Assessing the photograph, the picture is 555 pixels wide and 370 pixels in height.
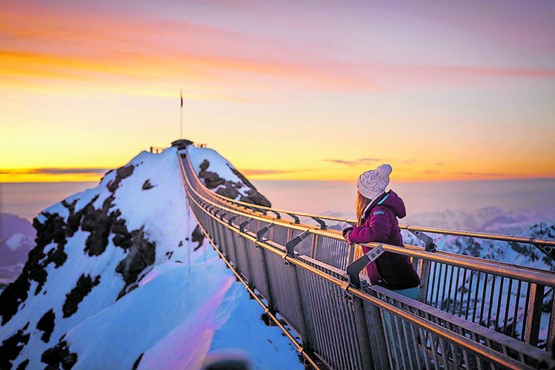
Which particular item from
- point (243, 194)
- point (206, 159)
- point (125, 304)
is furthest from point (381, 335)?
point (206, 159)

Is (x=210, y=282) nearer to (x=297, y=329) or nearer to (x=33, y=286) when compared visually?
(x=297, y=329)

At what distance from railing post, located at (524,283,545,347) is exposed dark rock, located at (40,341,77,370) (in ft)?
120

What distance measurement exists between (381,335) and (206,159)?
7847cm

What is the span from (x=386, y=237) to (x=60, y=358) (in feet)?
136

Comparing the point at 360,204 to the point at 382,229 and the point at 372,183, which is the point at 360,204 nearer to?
the point at 372,183

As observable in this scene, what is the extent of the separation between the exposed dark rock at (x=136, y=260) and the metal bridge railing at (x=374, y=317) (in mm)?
54165

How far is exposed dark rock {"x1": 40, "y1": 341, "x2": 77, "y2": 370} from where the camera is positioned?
114ft

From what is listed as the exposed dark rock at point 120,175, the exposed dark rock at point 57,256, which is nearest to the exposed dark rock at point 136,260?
the exposed dark rock at point 57,256

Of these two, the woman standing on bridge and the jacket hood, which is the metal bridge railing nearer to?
the woman standing on bridge

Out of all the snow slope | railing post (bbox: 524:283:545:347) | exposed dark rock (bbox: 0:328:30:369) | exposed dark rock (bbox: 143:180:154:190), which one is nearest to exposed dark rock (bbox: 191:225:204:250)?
the snow slope

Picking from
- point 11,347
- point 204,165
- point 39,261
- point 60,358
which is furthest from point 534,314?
point 39,261

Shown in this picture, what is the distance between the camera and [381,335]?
396 cm

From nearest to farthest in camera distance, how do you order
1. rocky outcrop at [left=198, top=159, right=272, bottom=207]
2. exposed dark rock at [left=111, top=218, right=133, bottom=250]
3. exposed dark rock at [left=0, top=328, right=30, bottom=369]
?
exposed dark rock at [left=0, top=328, right=30, bottom=369]
rocky outcrop at [left=198, top=159, right=272, bottom=207]
exposed dark rock at [left=111, top=218, right=133, bottom=250]

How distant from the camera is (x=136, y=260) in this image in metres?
61.2
